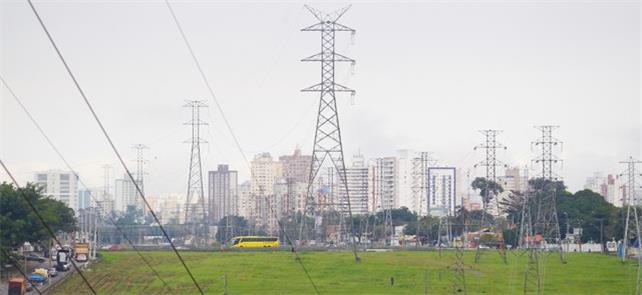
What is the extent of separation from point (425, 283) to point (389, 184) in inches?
5544

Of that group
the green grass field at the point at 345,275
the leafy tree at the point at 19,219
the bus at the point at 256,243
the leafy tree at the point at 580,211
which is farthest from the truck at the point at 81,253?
the leafy tree at the point at 580,211

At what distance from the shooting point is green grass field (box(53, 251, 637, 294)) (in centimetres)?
4362

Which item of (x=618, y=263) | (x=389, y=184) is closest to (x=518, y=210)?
(x=618, y=263)

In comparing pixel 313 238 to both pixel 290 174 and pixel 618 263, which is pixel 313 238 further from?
pixel 290 174

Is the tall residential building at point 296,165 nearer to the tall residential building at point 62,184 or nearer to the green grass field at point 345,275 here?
the tall residential building at point 62,184

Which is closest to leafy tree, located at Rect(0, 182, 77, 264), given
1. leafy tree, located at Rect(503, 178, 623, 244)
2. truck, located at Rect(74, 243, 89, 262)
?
truck, located at Rect(74, 243, 89, 262)

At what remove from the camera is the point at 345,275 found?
162 ft

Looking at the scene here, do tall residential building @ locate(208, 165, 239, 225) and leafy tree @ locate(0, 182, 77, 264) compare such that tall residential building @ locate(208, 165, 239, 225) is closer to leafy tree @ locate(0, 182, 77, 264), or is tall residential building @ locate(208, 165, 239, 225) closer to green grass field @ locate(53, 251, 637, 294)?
green grass field @ locate(53, 251, 637, 294)

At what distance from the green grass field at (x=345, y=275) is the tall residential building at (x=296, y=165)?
114556 mm

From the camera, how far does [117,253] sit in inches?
2795

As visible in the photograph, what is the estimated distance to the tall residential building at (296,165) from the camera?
593 ft

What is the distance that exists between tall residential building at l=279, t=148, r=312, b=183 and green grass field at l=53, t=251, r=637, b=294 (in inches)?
4510

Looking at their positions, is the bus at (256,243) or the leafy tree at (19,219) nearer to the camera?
the leafy tree at (19,219)

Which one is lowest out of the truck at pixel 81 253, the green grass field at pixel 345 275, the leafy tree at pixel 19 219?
the green grass field at pixel 345 275
